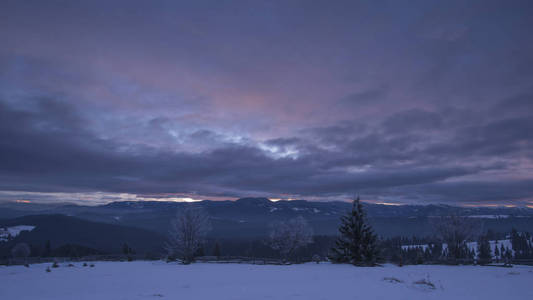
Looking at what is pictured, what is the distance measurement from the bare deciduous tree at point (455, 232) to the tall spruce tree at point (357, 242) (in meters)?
19.7

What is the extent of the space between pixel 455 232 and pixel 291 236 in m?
29.5

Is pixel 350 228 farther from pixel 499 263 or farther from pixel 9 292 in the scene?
pixel 9 292

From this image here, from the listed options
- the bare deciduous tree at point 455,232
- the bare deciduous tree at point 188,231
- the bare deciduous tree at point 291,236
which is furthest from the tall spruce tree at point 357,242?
the bare deciduous tree at point 188,231

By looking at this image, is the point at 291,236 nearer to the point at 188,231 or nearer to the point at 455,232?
the point at 188,231

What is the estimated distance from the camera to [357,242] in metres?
36.8

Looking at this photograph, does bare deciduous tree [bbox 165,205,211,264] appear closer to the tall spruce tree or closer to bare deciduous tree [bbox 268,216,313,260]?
bare deciduous tree [bbox 268,216,313,260]

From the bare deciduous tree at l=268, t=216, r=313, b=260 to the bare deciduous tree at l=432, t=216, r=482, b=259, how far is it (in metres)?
23.8

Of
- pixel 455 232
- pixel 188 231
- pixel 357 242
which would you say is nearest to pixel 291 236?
pixel 188 231

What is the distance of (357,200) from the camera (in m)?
39.4

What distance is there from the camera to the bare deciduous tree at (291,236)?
59.2 meters

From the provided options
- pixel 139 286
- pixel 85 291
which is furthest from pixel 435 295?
pixel 85 291

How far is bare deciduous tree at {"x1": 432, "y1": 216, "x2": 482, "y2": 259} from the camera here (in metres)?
47.4

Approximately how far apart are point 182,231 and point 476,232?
5389 centimetres

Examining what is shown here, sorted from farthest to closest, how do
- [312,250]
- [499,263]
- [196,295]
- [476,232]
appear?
1. [312,250]
2. [476,232]
3. [499,263]
4. [196,295]
